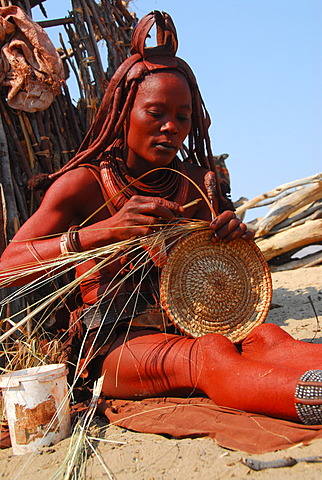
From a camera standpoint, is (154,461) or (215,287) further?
(215,287)

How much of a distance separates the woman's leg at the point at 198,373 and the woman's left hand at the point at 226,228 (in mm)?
536

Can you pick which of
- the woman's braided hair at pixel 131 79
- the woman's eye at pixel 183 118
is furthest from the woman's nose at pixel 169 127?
→ the woman's braided hair at pixel 131 79

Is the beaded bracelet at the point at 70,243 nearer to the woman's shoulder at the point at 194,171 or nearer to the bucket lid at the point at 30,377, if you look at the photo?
the bucket lid at the point at 30,377

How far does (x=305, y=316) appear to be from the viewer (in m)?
4.62

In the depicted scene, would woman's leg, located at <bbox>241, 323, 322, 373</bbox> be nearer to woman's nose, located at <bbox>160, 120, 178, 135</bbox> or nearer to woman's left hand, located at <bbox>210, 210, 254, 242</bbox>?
woman's left hand, located at <bbox>210, 210, 254, 242</bbox>

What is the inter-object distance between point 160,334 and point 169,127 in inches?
42.3

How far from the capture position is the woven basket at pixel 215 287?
2525 mm

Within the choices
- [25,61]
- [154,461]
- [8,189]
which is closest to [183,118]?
[8,189]

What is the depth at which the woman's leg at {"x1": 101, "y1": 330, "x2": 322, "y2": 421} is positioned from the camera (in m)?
2.05

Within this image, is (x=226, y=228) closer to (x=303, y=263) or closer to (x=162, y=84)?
(x=162, y=84)

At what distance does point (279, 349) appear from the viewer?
8.13 feet

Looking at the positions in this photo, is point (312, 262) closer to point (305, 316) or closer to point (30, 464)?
point (305, 316)

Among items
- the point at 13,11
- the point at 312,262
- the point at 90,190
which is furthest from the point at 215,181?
the point at 312,262

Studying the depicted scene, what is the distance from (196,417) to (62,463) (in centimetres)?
58
